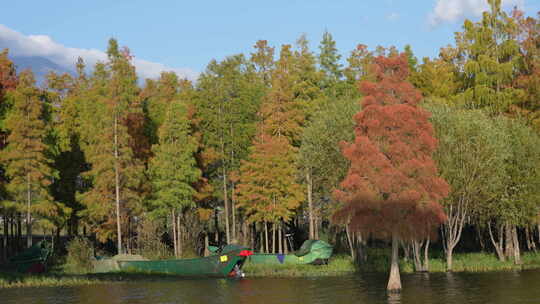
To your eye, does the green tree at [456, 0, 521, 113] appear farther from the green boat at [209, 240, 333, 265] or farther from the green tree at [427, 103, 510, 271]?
the green boat at [209, 240, 333, 265]

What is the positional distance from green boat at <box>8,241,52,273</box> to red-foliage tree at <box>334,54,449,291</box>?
25442mm

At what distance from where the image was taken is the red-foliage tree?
29094 millimetres

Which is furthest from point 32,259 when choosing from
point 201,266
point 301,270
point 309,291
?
point 309,291

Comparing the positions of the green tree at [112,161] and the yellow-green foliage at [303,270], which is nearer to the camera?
the yellow-green foliage at [303,270]

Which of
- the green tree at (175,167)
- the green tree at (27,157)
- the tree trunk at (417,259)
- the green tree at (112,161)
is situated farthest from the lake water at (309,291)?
the green tree at (27,157)

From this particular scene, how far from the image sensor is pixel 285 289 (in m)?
32.6

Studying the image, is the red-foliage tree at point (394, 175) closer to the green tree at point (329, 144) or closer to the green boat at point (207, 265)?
the green tree at point (329, 144)

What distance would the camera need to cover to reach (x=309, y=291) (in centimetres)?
3122

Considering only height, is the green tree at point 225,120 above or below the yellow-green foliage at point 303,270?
above

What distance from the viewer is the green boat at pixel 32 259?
1762 inches

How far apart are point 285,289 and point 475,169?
1531cm

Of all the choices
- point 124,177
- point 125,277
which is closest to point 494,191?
point 125,277

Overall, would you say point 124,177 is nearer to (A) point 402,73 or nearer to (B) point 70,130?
(B) point 70,130

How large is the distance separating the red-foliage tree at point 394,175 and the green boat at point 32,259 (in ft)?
83.5
